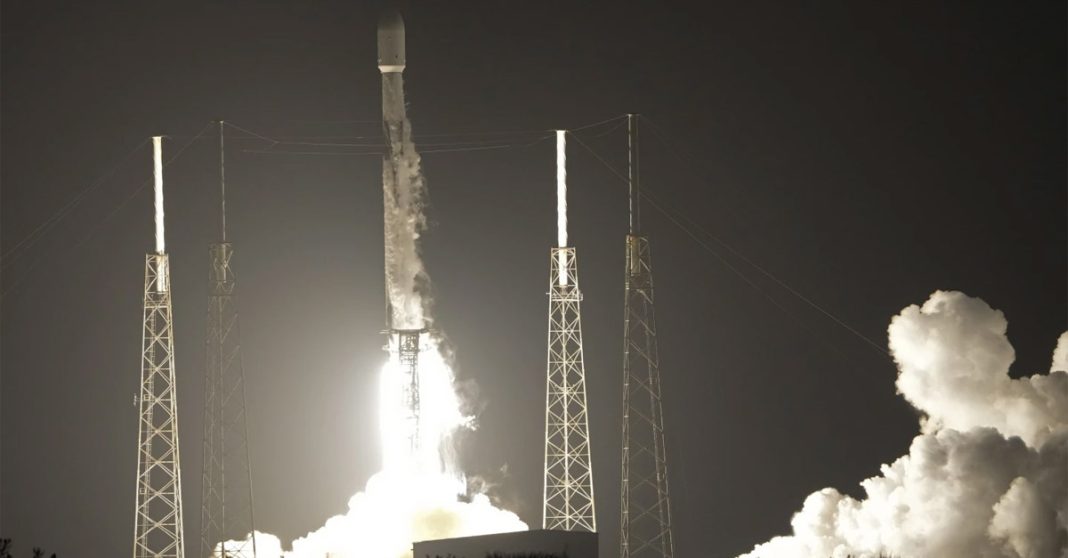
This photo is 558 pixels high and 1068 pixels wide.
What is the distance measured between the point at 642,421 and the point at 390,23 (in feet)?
38.4

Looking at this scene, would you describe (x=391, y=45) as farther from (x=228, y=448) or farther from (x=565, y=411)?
(x=228, y=448)

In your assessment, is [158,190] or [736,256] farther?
[736,256]

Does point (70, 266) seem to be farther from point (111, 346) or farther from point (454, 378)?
point (454, 378)

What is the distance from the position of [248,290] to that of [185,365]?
2.14m

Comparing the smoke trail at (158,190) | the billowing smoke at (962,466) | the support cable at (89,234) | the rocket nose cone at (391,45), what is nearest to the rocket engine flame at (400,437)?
the rocket nose cone at (391,45)

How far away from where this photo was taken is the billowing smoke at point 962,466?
44500 mm

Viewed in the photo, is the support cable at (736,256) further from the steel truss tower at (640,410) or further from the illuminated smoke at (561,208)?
the illuminated smoke at (561,208)

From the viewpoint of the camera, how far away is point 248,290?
5419 cm

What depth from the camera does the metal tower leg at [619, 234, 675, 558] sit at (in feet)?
152

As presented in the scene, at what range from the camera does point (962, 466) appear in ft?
148

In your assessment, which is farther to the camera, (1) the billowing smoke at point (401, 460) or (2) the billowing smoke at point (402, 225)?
(2) the billowing smoke at point (402, 225)

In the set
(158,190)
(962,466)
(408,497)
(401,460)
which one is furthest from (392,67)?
(962,466)

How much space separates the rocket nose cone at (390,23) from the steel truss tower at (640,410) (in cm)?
480

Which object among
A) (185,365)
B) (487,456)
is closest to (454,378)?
(487,456)
